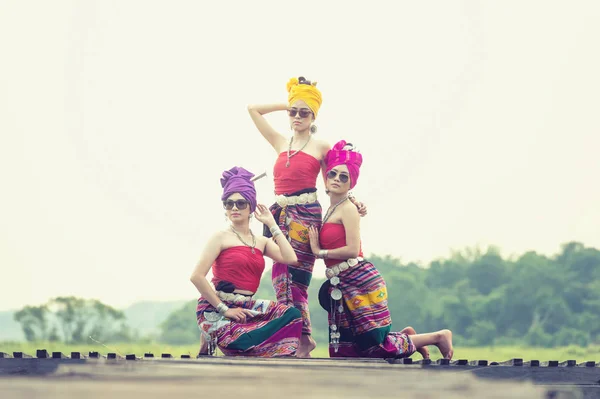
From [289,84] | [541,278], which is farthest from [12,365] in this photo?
[541,278]

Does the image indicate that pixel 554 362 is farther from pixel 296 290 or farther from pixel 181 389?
pixel 181 389

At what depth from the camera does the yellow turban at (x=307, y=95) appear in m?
9.92

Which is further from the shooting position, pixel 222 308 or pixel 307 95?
pixel 307 95

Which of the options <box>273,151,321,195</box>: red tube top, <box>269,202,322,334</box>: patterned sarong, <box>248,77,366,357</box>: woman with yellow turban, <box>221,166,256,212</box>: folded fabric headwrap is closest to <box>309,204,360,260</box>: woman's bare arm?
<box>248,77,366,357</box>: woman with yellow turban

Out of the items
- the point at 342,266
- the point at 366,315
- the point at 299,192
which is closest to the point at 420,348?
the point at 366,315

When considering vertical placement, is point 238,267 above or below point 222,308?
above

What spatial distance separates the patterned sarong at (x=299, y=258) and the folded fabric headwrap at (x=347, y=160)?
18.8 inches

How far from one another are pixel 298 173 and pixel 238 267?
118cm

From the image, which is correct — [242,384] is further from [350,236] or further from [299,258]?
[299,258]

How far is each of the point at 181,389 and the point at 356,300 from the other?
5.11 m

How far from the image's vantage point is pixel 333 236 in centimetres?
959

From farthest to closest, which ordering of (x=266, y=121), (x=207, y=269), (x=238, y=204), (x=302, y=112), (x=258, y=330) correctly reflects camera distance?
(x=266, y=121), (x=302, y=112), (x=238, y=204), (x=207, y=269), (x=258, y=330)

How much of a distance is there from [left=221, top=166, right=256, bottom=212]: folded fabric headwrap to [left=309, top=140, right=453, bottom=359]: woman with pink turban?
27.3 inches

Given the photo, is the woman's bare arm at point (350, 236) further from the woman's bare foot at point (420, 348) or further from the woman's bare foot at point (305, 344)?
the woman's bare foot at point (420, 348)
